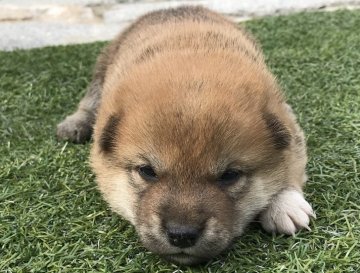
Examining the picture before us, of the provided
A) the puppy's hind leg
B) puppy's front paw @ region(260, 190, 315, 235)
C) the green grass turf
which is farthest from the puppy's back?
puppy's front paw @ region(260, 190, 315, 235)

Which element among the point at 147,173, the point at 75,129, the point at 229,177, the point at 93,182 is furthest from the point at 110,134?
the point at 75,129

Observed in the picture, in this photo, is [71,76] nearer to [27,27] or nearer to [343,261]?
[27,27]

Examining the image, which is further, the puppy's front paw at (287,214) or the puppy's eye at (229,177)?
the puppy's front paw at (287,214)

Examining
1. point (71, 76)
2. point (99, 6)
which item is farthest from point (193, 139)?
point (99, 6)

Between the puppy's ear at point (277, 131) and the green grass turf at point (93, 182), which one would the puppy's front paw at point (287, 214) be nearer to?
the green grass turf at point (93, 182)

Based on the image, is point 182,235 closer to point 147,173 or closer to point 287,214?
point 147,173

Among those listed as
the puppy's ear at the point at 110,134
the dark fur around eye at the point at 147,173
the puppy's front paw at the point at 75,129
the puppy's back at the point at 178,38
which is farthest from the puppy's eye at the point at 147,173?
the puppy's front paw at the point at 75,129

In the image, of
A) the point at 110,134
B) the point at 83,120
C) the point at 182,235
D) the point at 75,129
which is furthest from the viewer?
the point at 83,120
